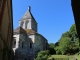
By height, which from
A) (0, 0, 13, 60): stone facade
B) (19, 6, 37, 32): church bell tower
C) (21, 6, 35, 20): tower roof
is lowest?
(0, 0, 13, 60): stone facade

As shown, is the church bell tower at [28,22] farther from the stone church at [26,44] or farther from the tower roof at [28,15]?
the stone church at [26,44]

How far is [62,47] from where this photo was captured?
53.0 metres

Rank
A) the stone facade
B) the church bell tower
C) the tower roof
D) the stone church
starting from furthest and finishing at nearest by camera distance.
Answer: the tower roof, the church bell tower, the stone church, the stone facade

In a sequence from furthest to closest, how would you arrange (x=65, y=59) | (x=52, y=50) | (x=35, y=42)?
(x=52, y=50), (x=35, y=42), (x=65, y=59)

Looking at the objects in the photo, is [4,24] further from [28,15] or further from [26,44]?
[28,15]

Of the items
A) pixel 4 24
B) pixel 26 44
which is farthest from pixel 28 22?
pixel 4 24

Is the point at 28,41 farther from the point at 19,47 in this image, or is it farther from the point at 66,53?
the point at 66,53

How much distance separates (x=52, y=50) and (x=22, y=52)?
11.6 meters

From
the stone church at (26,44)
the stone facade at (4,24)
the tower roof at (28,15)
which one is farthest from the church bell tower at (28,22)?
the stone facade at (4,24)

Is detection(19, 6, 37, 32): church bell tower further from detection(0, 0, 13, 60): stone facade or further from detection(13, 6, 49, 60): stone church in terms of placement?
detection(0, 0, 13, 60): stone facade

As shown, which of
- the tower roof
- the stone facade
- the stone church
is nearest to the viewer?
the stone facade

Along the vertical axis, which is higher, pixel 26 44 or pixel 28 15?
pixel 28 15

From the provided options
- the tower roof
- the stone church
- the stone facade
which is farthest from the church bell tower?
the stone facade

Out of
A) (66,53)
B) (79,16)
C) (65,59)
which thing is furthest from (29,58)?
(79,16)
